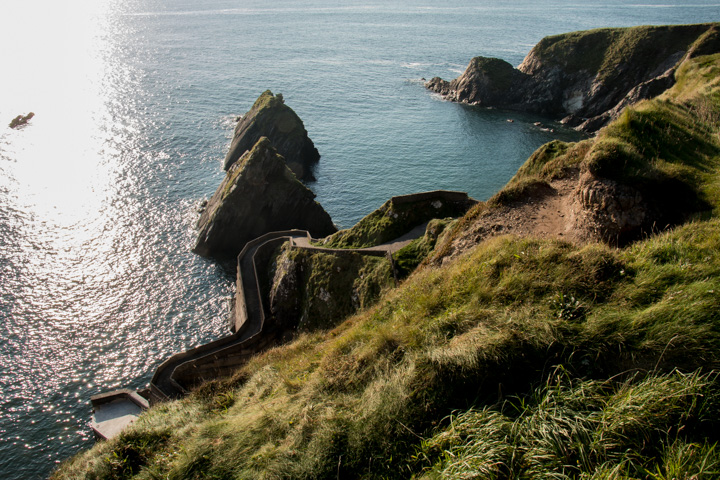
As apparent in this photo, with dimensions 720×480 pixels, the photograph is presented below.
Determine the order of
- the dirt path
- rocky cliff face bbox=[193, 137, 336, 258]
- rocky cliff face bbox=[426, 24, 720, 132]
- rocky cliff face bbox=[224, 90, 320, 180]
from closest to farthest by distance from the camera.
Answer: the dirt path → rocky cliff face bbox=[193, 137, 336, 258] → rocky cliff face bbox=[224, 90, 320, 180] → rocky cliff face bbox=[426, 24, 720, 132]

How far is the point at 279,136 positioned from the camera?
7725 cm

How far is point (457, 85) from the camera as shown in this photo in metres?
113

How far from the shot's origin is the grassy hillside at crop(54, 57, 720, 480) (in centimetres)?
824

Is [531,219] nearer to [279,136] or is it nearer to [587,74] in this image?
[279,136]

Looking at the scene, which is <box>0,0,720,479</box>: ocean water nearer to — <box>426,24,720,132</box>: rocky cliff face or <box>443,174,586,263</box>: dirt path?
<box>426,24,720,132</box>: rocky cliff face

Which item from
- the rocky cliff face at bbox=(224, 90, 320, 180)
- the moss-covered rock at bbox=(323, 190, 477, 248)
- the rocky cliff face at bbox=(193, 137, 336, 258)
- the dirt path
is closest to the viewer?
the dirt path

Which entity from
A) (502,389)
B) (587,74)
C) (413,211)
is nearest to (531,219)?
(502,389)

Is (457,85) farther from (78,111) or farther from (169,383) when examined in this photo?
(169,383)

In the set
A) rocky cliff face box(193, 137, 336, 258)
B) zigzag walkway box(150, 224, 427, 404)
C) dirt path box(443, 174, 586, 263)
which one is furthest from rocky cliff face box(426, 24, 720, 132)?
dirt path box(443, 174, 586, 263)

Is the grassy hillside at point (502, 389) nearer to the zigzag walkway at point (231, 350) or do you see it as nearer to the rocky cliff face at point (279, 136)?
the zigzag walkway at point (231, 350)

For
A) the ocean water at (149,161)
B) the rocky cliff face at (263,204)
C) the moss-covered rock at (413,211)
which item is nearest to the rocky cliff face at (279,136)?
the ocean water at (149,161)

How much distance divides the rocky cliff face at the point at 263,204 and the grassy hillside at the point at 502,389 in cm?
3941

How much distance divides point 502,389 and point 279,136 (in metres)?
72.1

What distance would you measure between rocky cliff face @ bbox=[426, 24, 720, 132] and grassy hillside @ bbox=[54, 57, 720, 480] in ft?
295
